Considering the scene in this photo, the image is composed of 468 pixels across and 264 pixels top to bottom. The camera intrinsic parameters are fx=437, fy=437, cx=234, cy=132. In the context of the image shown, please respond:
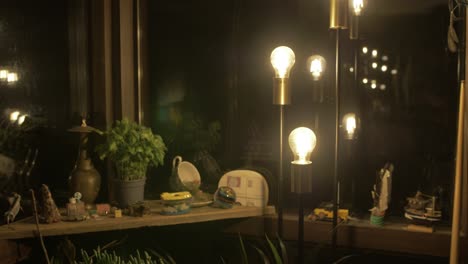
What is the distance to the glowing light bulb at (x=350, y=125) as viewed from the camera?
2318 mm

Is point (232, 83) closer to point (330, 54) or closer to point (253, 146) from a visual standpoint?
point (253, 146)

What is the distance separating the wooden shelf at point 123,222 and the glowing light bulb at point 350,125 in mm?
579

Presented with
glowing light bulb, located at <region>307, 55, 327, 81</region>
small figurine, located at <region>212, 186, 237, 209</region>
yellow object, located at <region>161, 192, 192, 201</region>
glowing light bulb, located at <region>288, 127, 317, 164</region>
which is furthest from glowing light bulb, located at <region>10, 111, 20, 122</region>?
glowing light bulb, located at <region>307, 55, 327, 81</region>

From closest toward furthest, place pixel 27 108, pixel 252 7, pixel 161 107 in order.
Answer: pixel 27 108 → pixel 252 7 → pixel 161 107

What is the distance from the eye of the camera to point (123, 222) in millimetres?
Answer: 2092

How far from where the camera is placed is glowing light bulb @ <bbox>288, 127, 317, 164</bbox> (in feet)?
6.30

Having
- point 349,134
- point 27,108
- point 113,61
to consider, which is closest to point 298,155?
point 349,134

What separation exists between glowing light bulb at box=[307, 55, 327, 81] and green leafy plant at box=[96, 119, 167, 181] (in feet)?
3.00

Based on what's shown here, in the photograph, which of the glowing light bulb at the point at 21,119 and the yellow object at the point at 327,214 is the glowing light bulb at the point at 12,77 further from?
the yellow object at the point at 327,214

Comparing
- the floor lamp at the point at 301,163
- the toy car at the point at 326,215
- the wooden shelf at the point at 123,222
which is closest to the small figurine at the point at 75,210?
the wooden shelf at the point at 123,222

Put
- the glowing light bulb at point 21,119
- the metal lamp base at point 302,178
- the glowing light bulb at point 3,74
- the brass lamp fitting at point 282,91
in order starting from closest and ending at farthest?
the metal lamp base at point 302,178
the brass lamp fitting at point 282,91
the glowing light bulb at point 3,74
the glowing light bulb at point 21,119

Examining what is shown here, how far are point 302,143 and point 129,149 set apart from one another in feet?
2.88

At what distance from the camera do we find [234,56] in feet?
8.34

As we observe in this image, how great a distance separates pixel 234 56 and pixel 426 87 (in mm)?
1047
